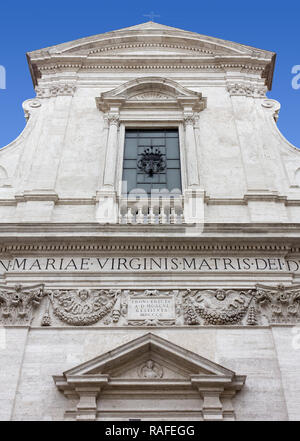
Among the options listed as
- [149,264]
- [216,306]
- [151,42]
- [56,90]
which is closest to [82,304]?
[149,264]

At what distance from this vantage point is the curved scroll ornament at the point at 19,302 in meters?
9.23

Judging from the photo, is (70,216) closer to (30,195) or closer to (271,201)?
(30,195)

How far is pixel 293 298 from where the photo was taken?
30.9ft

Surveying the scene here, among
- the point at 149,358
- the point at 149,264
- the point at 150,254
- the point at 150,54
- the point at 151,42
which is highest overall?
the point at 151,42

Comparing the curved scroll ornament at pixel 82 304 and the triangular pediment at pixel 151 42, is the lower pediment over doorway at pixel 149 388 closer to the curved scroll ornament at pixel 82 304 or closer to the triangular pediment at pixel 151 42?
the curved scroll ornament at pixel 82 304

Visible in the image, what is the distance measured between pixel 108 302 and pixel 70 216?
7.87ft

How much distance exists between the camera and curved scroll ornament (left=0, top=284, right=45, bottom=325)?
9.23 metres

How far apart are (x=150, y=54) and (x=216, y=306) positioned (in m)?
8.85

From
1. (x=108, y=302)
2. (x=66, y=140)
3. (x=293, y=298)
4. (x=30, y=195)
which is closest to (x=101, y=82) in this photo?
(x=66, y=140)

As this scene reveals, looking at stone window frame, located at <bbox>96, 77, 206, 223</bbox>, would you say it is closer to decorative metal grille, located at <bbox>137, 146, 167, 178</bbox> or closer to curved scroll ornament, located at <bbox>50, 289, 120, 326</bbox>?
decorative metal grille, located at <bbox>137, 146, 167, 178</bbox>


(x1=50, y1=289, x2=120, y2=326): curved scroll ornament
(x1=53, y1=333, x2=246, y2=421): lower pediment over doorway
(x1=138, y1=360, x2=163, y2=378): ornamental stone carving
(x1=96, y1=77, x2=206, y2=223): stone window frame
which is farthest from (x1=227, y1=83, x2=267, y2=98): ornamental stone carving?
(x1=138, y1=360, x2=163, y2=378): ornamental stone carving

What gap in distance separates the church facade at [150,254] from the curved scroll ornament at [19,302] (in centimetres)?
2

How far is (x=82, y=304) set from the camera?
31.0 feet

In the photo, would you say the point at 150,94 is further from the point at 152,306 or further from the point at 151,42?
the point at 152,306
